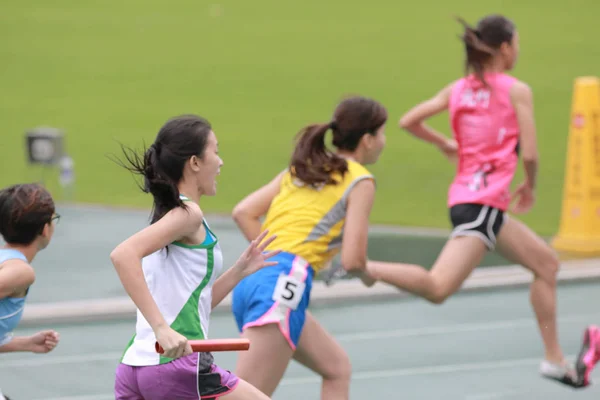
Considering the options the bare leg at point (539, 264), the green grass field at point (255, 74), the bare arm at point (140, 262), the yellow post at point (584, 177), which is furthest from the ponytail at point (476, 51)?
the green grass field at point (255, 74)

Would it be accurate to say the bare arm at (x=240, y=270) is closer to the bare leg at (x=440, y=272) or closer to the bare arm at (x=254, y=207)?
the bare arm at (x=254, y=207)

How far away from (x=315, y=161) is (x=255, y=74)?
1649 cm

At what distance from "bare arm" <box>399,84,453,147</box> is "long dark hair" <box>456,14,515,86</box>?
9.4 inches

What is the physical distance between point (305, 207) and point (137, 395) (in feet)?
4.87

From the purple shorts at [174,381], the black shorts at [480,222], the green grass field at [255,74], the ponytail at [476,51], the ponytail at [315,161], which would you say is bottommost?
the green grass field at [255,74]

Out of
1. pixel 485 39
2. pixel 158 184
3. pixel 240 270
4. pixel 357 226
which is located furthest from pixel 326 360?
pixel 485 39

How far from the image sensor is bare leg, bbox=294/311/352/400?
5.44 meters

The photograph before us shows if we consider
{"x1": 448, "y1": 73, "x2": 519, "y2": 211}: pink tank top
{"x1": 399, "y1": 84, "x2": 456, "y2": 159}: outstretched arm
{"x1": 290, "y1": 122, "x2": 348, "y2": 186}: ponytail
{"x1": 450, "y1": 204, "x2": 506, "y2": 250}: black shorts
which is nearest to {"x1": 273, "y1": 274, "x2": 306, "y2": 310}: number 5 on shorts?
{"x1": 290, "y1": 122, "x2": 348, "y2": 186}: ponytail

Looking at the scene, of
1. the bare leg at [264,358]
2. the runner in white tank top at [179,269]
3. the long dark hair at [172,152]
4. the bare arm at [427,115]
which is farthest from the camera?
the bare arm at [427,115]

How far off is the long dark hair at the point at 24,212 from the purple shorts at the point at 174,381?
0.77 metres

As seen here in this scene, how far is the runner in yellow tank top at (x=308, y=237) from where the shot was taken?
510 centimetres

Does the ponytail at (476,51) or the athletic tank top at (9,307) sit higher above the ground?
the ponytail at (476,51)

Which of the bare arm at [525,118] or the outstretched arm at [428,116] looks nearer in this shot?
the bare arm at [525,118]

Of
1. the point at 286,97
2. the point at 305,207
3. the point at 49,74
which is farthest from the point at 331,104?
the point at 305,207
